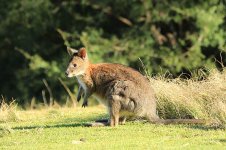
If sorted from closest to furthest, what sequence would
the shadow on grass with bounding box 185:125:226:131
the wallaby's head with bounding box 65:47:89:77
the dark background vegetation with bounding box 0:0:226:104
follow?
the shadow on grass with bounding box 185:125:226:131
the wallaby's head with bounding box 65:47:89:77
the dark background vegetation with bounding box 0:0:226:104

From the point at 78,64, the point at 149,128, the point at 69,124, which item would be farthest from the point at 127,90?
the point at 69,124

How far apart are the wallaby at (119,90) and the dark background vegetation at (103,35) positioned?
13554mm

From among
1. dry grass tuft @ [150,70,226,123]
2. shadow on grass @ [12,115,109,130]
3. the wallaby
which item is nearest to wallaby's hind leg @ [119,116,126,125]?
the wallaby

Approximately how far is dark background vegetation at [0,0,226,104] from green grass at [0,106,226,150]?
1414cm

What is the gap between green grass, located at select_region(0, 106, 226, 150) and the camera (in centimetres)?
977

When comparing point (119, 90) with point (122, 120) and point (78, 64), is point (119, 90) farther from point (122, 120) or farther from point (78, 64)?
point (78, 64)

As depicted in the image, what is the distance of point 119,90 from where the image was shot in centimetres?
1125

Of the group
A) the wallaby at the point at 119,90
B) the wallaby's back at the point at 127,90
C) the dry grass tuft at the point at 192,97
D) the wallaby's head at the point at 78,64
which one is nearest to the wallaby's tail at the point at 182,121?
the wallaby at the point at 119,90

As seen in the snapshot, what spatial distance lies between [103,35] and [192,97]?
56.7ft

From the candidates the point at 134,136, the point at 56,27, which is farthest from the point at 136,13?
the point at 134,136

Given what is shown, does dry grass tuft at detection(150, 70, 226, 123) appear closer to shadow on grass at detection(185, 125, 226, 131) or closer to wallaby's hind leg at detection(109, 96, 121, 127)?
shadow on grass at detection(185, 125, 226, 131)

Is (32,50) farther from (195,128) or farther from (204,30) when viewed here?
(195,128)

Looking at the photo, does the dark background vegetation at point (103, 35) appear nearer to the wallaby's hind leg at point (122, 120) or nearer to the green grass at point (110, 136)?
the wallaby's hind leg at point (122, 120)

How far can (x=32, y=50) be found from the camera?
29859 millimetres
